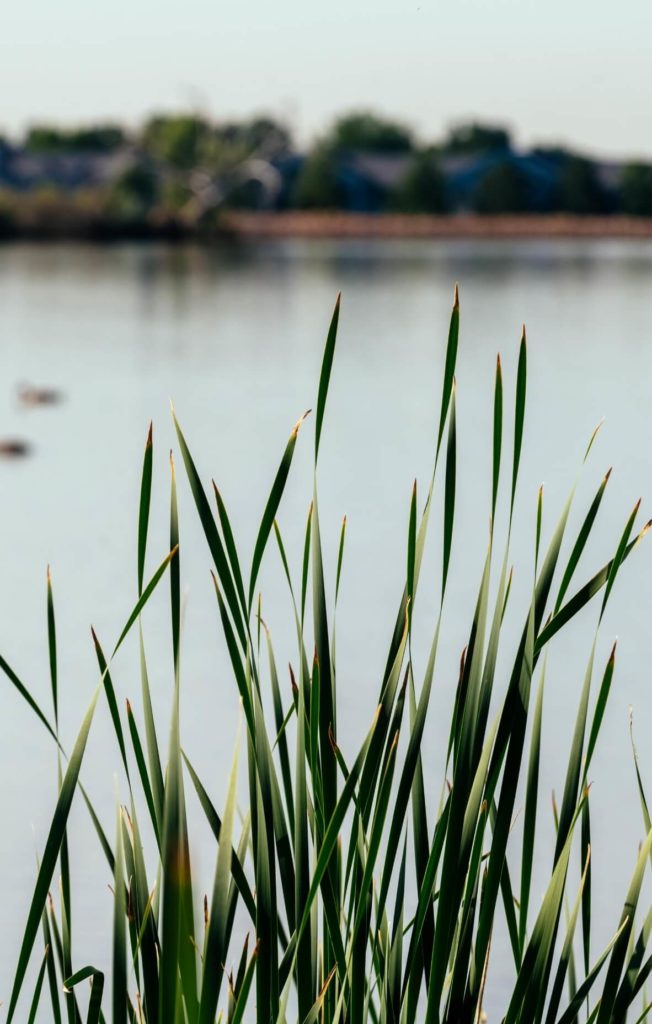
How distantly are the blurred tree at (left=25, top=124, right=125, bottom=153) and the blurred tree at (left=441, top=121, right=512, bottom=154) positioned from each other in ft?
33.2

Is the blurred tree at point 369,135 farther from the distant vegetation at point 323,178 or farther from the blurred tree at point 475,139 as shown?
the distant vegetation at point 323,178

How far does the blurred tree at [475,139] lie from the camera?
4291 cm

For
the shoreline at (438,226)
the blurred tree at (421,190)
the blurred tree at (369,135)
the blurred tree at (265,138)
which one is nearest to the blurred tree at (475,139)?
the blurred tree at (369,135)

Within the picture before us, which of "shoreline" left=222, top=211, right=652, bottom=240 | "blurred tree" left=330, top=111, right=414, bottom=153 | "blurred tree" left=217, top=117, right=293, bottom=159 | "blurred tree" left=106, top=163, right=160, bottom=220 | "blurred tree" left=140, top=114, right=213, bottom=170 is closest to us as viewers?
"blurred tree" left=106, top=163, right=160, bottom=220

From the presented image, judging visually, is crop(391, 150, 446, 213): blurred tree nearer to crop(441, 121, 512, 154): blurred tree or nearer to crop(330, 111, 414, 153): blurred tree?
crop(441, 121, 512, 154): blurred tree

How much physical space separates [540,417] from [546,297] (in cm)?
799

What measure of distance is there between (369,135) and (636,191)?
1181cm

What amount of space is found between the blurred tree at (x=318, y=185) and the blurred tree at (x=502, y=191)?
3.54 meters

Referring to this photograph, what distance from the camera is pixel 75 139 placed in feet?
153

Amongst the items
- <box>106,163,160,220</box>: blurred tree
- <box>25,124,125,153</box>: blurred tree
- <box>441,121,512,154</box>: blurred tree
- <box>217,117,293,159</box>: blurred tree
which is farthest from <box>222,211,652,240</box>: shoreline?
<box>25,124,125,153</box>: blurred tree

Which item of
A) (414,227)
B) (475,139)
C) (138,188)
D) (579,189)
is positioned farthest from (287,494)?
(475,139)

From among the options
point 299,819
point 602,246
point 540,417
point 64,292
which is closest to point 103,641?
point 299,819

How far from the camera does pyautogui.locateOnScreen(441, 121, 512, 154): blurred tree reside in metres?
42.9

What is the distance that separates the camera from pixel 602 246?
30.4m
